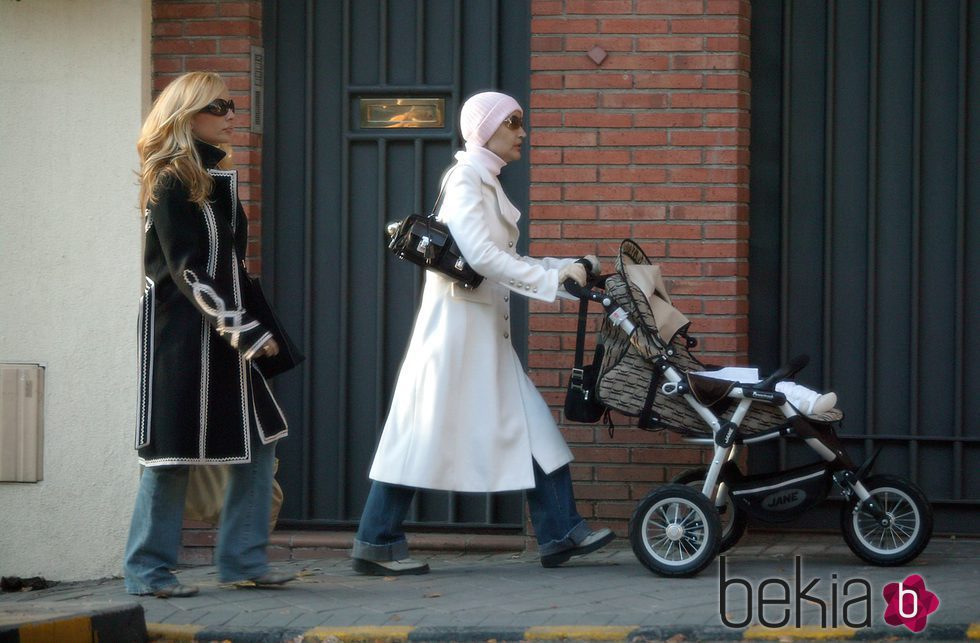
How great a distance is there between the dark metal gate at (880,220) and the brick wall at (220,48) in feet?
8.02

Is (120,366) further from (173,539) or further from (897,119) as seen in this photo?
(897,119)

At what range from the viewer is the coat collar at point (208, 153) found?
6.27 meters

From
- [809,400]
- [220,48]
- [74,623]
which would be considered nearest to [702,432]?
[809,400]

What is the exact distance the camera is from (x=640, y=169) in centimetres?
750

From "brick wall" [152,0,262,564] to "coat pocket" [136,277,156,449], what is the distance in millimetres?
→ 1567

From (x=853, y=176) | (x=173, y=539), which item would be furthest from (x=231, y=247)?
(x=853, y=176)

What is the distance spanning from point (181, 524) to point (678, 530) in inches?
79.0

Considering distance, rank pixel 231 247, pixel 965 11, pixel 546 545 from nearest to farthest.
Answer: pixel 231 247
pixel 546 545
pixel 965 11

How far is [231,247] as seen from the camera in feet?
20.7

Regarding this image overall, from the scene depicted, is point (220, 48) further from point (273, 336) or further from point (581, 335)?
point (581, 335)

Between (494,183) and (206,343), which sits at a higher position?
(494,183)

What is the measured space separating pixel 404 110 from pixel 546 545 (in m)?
2.35

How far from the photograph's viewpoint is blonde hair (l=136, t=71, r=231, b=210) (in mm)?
6145

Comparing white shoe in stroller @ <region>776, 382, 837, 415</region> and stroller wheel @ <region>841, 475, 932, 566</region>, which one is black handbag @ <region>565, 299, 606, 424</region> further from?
stroller wheel @ <region>841, 475, 932, 566</region>
